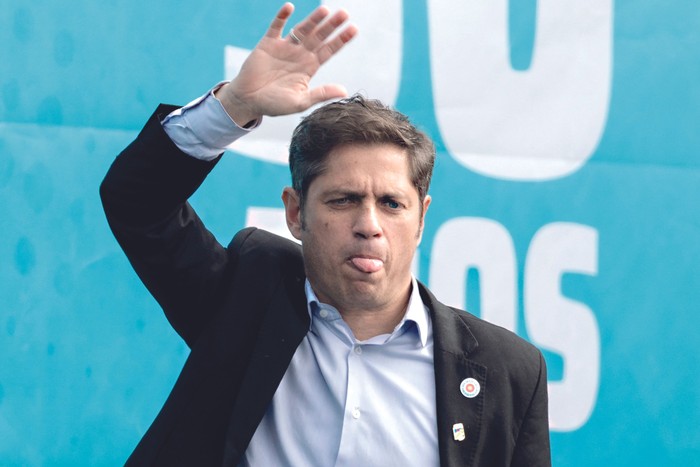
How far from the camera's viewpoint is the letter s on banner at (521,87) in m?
2.38

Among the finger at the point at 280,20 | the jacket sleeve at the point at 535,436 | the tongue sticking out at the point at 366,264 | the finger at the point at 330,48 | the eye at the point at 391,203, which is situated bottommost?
the jacket sleeve at the point at 535,436

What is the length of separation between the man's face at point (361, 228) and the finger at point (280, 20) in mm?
262

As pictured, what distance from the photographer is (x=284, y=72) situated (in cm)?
148

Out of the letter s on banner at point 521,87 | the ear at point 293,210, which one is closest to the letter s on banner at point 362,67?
the letter s on banner at point 521,87

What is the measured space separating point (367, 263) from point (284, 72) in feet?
1.18

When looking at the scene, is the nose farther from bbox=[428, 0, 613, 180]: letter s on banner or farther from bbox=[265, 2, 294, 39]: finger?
bbox=[428, 0, 613, 180]: letter s on banner

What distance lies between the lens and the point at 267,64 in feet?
4.81

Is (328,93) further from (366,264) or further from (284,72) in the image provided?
(366,264)

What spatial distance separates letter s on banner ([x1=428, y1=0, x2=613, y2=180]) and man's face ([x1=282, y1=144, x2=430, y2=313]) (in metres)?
0.78

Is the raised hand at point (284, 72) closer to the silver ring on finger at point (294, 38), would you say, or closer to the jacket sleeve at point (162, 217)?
the silver ring on finger at point (294, 38)

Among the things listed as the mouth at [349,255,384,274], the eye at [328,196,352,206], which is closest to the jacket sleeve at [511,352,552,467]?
the mouth at [349,255,384,274]

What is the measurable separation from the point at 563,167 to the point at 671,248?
15.1 inches

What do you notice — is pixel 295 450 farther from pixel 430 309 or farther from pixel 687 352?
pixel 687 352

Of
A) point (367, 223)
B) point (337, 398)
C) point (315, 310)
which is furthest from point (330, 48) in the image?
point (337, 398)
